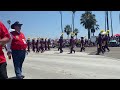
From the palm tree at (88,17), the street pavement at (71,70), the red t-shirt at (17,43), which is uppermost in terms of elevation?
the palm tree at (88,17)

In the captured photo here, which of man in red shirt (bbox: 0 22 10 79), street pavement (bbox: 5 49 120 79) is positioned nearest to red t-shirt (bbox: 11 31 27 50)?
street pavement (bbox: 5 49 120 79)

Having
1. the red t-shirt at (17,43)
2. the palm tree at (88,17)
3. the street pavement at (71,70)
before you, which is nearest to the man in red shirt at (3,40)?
the palm tree at (88,17)

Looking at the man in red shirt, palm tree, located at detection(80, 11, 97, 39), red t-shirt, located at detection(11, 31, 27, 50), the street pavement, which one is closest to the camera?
palm tree, located at detection(80, 11, 97, 39)

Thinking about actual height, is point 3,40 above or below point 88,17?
below

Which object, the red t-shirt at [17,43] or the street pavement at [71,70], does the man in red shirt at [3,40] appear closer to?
the red t-shirt at [17,43]

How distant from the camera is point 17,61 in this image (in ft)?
24.1

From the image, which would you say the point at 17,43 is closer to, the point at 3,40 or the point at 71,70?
the point at 3,40

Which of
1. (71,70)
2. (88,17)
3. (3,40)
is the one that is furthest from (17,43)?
(71,70)

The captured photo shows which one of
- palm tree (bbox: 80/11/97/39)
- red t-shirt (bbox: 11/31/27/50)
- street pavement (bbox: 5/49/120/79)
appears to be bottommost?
street pavement (bbox: 5/49/120/79)

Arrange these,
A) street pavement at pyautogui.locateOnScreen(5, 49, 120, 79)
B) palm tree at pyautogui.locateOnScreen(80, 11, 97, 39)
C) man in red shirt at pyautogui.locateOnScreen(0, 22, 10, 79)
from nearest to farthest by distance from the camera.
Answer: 1. palm tree at pyautogui.locateOnScreen(80, 11, 97, 39)
2. man in red shirt at pyautogui.locateOnScreen(0, 22, 10, 79)
3. street pavement at pyautogui.locateOnScreen(5, 49, 120, 79)

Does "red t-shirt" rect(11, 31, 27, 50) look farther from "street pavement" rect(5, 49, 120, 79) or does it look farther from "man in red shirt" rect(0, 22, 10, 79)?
"man in red shirt" rect(0, 22, 10, 79)
